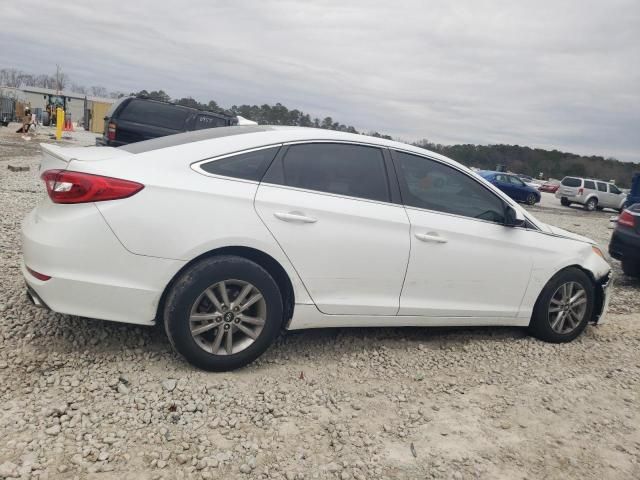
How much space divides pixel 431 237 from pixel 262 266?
125cm

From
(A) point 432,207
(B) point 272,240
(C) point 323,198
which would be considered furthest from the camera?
(A) point 432,207

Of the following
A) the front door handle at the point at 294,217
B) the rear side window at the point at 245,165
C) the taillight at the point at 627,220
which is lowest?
the front door handle at the point at 294,217

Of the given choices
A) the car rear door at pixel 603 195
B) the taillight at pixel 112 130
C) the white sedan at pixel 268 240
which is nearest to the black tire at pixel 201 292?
the white sedan at pixel 268 240

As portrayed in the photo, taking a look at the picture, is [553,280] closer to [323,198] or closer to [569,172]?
[323,198]

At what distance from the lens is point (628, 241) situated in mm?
7367

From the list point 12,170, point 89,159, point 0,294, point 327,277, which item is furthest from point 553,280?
point 12,170

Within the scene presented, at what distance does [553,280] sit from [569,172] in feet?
278

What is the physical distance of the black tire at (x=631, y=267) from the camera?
7434mm

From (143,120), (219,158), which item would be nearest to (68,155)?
(219,158)

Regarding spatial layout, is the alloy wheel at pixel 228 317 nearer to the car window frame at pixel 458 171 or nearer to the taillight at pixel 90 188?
the taillight at pixel 90 188

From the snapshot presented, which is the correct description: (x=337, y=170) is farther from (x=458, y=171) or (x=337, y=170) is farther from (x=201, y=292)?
(x=201, y=292)

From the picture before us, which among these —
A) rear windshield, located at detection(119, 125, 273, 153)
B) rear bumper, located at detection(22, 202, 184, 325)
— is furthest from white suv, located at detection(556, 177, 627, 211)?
rear bumper, located at detection(22, 202, 184, 325)

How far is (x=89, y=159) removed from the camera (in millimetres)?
3057

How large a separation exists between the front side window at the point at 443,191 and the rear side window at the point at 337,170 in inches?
7.7
